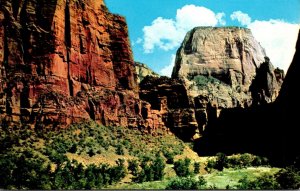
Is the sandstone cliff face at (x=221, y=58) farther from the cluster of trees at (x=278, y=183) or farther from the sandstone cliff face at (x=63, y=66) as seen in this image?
the cluster of trees at (x=278, y=183)

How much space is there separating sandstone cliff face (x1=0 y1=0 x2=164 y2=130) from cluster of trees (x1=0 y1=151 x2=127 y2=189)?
9797 millimetres

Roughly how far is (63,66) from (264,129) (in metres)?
39.5

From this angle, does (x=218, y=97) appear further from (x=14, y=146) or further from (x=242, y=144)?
(x=14, y=146)

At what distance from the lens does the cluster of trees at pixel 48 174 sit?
4825cm

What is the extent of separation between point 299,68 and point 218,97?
69.5 metres

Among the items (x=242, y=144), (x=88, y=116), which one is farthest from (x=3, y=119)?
(x=242, y=144)

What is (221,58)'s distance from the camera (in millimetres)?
168000

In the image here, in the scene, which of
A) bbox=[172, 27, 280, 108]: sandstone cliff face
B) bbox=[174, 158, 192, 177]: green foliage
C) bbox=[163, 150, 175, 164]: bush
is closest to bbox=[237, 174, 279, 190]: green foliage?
bbox=[174, 158, 192, 177]: green foliage

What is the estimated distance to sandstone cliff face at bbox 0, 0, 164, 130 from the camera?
67438 mm

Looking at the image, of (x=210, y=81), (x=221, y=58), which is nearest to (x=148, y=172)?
(x=210, y=81)

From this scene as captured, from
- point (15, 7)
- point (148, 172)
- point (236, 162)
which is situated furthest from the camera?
point (236, 162)

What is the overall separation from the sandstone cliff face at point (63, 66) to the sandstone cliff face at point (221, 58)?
68.3 meters

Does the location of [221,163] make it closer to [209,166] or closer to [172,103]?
[209,166]

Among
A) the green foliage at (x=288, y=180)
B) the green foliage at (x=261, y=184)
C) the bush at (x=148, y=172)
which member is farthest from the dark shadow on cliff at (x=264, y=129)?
the green foliage at (x=261, y=184)
